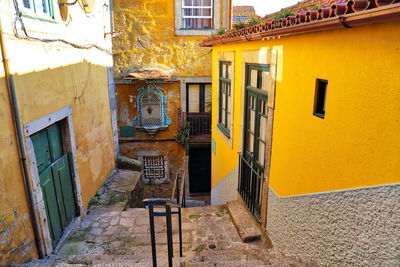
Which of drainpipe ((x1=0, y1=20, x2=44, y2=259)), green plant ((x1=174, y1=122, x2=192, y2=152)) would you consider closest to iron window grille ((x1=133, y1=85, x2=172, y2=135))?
green plant ((x1=174, y1=122, x2=192, y2=152))

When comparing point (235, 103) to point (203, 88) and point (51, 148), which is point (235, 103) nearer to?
point (51, 148)

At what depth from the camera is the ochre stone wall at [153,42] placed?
10.7 meters

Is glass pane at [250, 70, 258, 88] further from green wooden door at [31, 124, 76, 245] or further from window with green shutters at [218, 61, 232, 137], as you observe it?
green wooden door at [31, 124, 76, 245]

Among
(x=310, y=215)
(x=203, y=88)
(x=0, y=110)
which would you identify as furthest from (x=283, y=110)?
(x=203, y=88)

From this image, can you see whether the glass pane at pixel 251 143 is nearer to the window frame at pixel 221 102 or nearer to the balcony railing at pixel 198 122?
the window frame at pixel 221 102

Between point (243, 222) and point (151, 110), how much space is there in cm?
722

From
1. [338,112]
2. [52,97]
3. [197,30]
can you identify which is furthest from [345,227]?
[197,30]

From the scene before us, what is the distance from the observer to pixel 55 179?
5047 mm

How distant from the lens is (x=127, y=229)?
5727mm

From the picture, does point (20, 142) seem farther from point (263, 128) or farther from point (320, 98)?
point (320, 98)

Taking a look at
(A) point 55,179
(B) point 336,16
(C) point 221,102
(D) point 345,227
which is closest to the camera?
(B) point 336,16

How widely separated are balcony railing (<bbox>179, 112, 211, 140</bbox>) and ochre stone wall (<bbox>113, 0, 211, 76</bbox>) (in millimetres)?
1538

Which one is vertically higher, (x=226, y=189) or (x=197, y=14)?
(x=197, y=14)

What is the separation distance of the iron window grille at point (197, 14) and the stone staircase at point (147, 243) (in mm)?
7352
